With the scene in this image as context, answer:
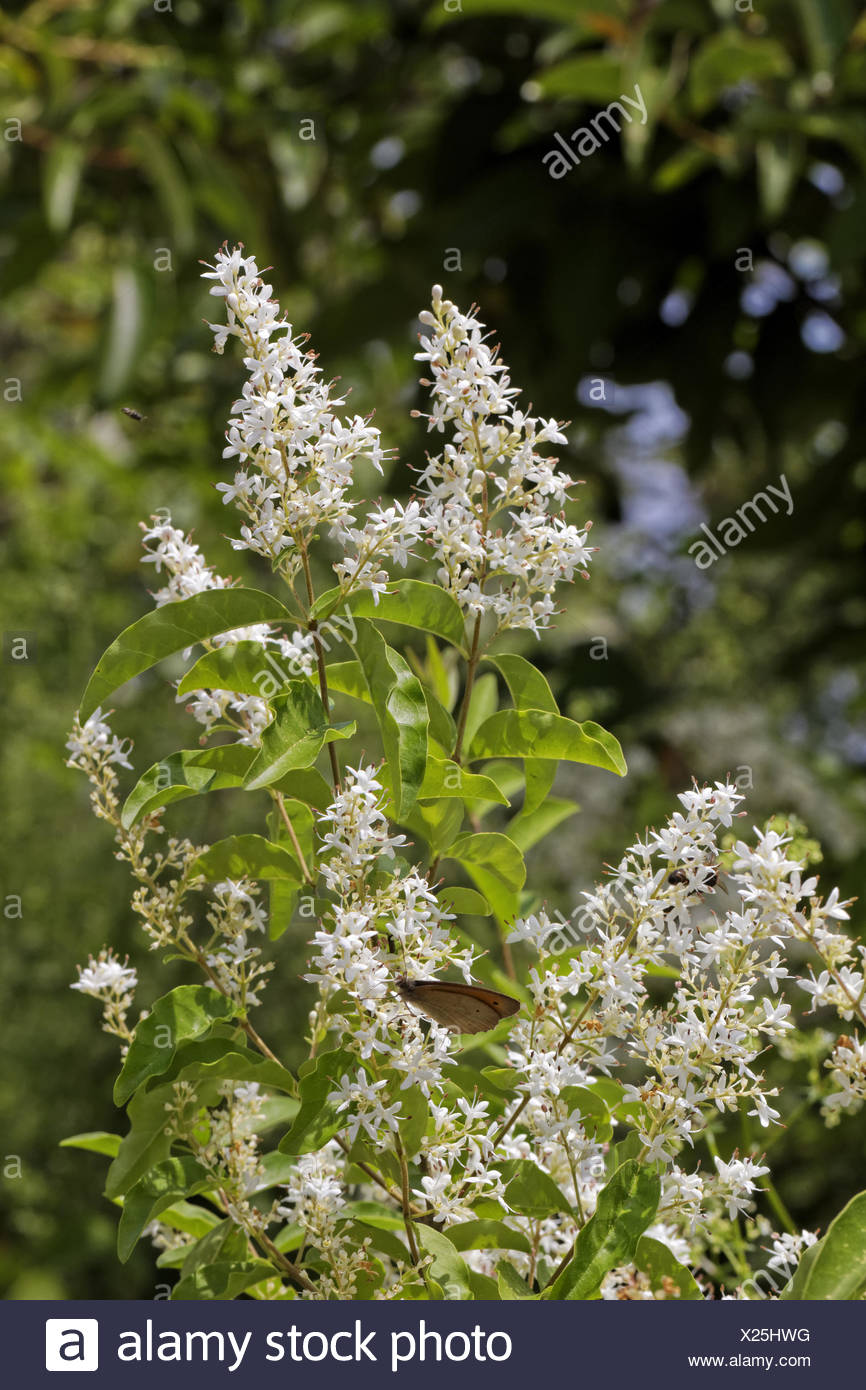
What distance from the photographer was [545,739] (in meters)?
0.53

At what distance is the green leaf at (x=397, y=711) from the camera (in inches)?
18.2

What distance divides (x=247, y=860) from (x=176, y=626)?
0.33ft

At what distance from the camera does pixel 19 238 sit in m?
1.90

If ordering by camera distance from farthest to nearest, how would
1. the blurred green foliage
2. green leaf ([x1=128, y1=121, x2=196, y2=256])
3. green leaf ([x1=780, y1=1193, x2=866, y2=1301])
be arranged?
1. green leaf ([x1=128, y1=121, x2=196, y2=256])
2. the blurred green foliage
3. green leaf ([x1=780, y1=1193, x2=866, y2=1301])

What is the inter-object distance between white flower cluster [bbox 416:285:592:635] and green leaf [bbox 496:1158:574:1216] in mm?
209

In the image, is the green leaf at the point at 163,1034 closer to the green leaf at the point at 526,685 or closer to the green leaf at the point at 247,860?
the green leaf at the point at 247,860

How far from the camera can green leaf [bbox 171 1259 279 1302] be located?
0.50 m

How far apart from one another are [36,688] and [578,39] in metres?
1.70

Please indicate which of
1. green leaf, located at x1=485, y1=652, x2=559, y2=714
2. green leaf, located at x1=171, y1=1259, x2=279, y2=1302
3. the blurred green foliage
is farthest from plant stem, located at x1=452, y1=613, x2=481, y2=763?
the blurred green foliage

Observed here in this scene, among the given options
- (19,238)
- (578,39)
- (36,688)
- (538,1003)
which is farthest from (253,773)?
(36,688)

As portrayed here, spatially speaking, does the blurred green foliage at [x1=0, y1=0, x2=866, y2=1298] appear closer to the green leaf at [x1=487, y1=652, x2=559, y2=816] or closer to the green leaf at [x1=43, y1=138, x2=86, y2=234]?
the green leaf at [x1=43, y1=138, x2=86, y2=234]

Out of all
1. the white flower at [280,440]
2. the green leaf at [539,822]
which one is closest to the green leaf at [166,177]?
the green leaf at [539,822]

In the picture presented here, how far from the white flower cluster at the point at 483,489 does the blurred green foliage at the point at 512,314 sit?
26.3 inches
